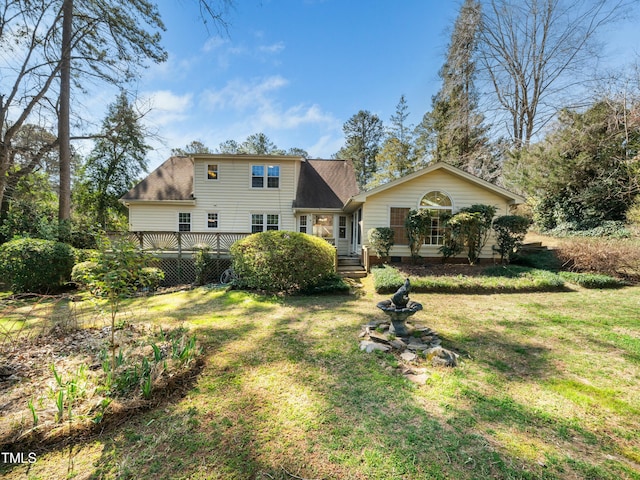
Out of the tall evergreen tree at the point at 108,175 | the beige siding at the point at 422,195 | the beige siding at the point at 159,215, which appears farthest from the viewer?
the tall evergreen tree at the point at 108,175

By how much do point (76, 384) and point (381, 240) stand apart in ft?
28.5

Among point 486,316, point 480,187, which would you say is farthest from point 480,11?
point 486,316

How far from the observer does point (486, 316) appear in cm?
559

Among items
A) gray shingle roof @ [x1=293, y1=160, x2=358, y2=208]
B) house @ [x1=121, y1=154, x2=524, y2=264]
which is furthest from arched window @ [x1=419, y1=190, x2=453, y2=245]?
gray shingle roof @ [x1=293, y1=160, x2=358, y2=208]

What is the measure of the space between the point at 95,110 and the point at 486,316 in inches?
691

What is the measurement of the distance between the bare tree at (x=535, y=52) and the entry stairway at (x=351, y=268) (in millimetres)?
13904

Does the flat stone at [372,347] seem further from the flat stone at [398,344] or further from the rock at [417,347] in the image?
the rock at [417,347]

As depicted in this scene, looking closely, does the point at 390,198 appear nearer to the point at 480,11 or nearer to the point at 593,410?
the point at 593,410

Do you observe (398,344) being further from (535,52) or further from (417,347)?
(535,52)

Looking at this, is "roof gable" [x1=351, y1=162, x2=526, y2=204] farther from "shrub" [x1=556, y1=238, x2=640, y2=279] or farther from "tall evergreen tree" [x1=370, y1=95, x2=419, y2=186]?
"tall evergreen tree" [x1=370, y1=95, x2=419, y2=186]

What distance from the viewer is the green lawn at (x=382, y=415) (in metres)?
1.92

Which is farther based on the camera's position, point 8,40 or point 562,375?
point 8,40

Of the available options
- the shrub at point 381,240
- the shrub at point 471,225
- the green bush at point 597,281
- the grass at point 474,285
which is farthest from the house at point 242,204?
the green bush at point 597,281

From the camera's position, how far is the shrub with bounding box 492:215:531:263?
9.48 m
